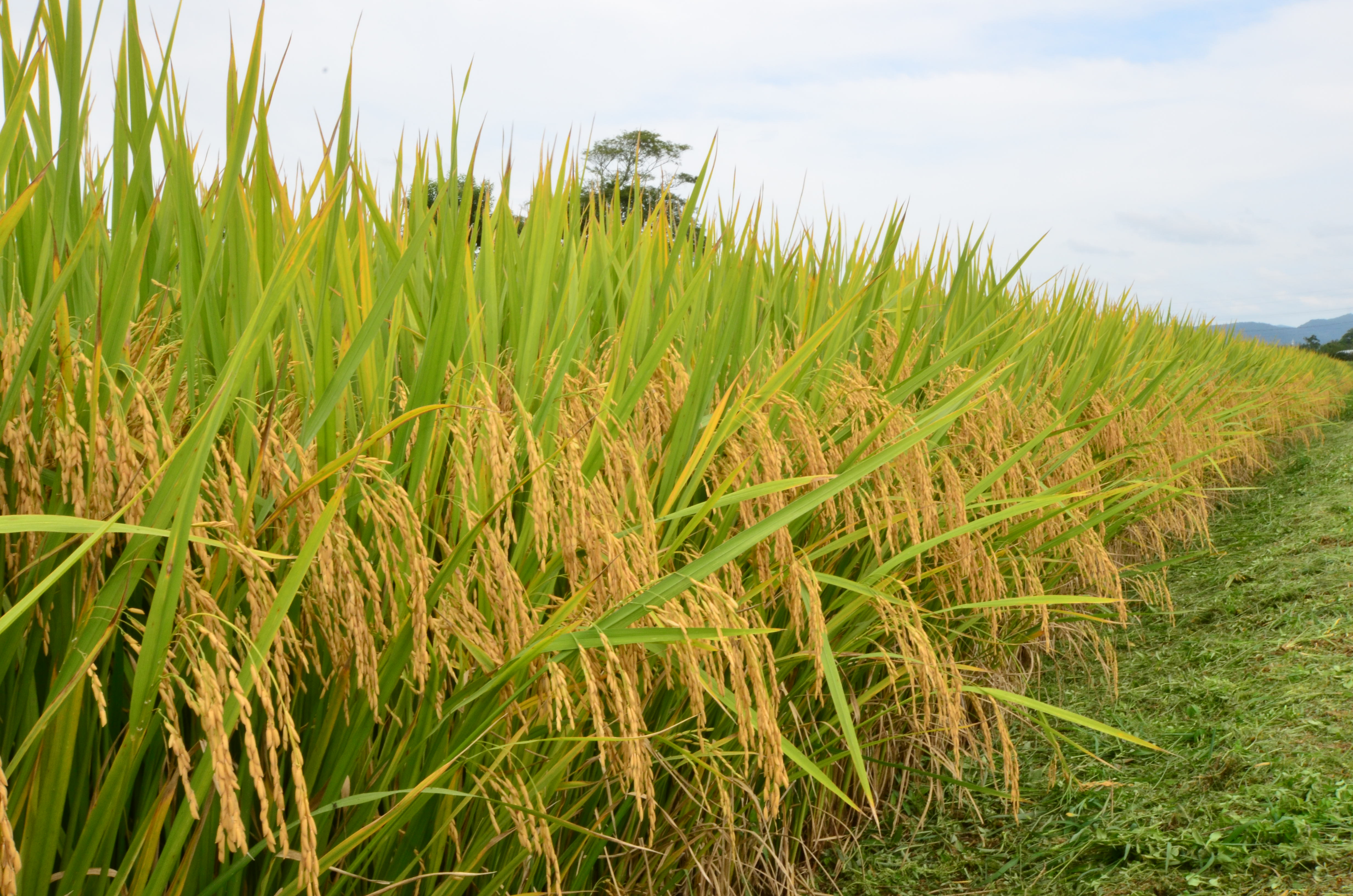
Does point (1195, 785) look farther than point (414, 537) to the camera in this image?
Yes

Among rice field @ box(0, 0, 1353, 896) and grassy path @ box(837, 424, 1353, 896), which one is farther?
grassy path @ box(837, 424, 1353, 896)

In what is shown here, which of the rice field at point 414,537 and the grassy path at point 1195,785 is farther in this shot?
the grassy path at point 1195,785

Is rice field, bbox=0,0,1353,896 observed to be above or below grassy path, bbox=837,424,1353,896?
above

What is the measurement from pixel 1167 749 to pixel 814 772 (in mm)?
1766

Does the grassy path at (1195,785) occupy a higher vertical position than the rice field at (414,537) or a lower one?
lower

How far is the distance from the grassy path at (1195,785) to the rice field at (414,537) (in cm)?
31

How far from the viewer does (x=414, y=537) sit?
1000 millimetres

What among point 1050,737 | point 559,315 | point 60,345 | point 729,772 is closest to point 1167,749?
point 1050,737

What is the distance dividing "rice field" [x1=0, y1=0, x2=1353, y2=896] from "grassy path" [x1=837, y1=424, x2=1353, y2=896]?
0.31 metres

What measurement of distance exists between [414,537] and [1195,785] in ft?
7.98

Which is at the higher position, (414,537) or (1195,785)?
(414,537)

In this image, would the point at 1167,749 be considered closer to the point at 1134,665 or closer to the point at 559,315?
the point at 1134,665

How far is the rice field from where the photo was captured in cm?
98

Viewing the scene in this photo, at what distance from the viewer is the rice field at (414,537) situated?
0.98 meters
